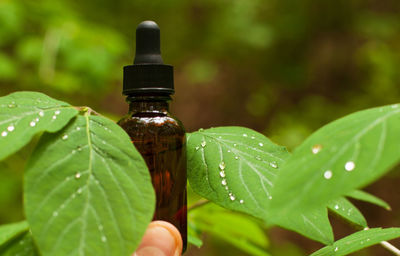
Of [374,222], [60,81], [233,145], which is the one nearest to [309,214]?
[233,145]

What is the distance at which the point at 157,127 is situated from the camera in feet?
1.65

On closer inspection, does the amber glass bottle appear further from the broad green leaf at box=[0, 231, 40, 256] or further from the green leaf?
the broad green leaf at box=[0, 231, 40, 256]

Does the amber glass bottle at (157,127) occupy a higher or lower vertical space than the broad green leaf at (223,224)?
higher

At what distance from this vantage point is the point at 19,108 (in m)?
0.43

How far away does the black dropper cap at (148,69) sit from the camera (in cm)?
51

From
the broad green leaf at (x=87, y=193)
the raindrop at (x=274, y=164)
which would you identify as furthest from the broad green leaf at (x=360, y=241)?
the broad green leaf at (x=87, y=193)

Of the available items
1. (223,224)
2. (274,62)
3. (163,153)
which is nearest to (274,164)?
(163,153)

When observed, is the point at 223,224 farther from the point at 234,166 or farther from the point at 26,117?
the point at 26,117

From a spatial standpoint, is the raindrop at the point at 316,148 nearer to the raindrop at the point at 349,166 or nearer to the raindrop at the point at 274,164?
the raindrop at the point at 349,166

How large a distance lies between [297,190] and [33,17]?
2724 millimetres

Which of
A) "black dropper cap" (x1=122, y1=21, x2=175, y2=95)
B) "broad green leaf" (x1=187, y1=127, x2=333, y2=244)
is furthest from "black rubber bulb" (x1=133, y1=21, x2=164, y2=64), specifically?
"broad green leaf" (x1=187, y1=127, x2=333, y2=244)

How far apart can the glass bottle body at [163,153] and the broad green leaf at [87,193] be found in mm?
84

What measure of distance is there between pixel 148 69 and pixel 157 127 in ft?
0.28

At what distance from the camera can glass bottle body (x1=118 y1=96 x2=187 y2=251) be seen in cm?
50
